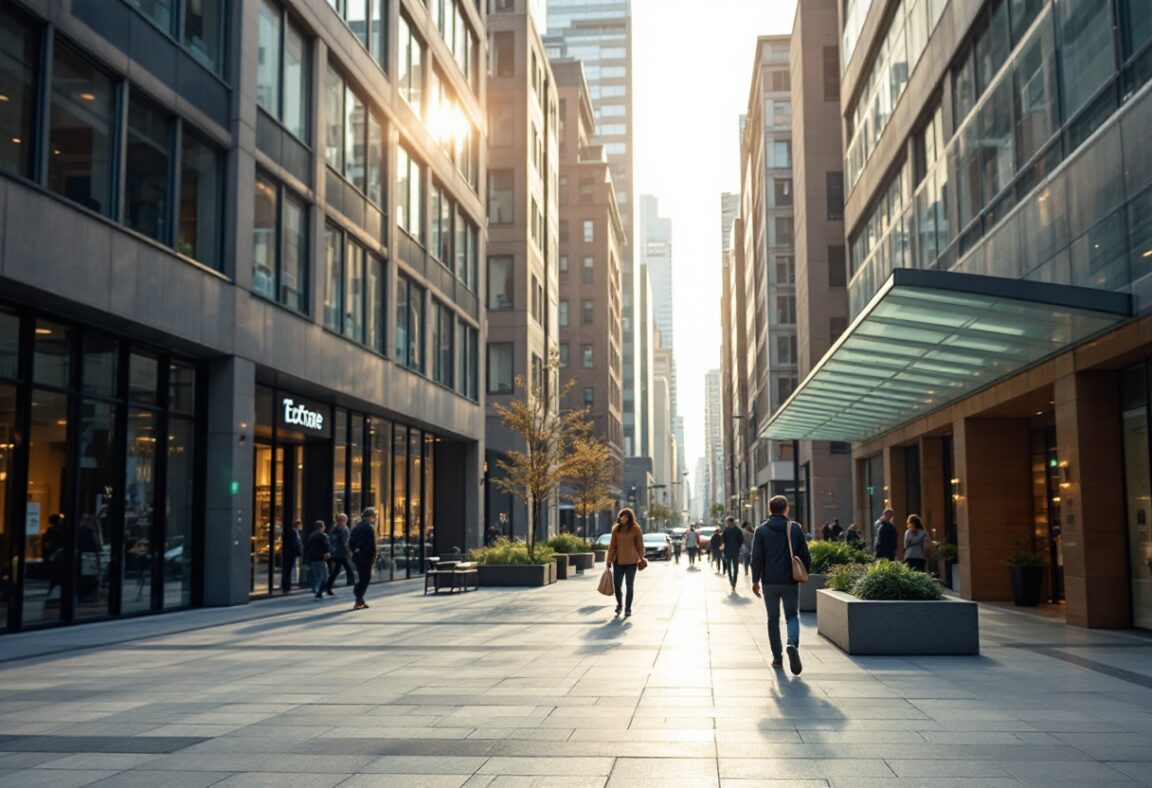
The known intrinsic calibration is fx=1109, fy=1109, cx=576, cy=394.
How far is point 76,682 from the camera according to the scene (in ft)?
37.1

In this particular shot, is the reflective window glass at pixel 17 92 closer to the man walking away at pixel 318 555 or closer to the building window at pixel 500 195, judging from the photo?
the man walking away at pixel 318 555

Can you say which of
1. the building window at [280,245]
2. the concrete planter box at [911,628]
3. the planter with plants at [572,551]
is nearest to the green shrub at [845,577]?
the concrete planter box at [911,628]

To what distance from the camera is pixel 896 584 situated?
13.5m

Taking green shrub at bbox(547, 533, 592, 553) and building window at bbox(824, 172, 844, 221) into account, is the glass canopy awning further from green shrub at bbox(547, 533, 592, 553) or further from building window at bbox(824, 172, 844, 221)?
building window at bbox(824, 172, 844, 221)

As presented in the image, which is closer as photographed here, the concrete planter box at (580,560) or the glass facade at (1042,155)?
the glass facade at (1042,155)

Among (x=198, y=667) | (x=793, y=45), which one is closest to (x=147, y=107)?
(x=198, y=667)

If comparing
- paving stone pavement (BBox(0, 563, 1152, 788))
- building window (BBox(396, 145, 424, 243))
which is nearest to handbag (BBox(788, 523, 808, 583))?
paving stone pavement (BBox(0, 563, 1152, 788))

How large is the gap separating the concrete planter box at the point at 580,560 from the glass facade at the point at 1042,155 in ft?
57.0

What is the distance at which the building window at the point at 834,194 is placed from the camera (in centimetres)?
5891

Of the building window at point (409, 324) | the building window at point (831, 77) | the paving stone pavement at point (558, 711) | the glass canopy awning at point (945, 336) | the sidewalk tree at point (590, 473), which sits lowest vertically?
the paving stone pavement at point (558, 711)

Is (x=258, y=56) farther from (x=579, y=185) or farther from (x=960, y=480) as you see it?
(x=579, y=185)

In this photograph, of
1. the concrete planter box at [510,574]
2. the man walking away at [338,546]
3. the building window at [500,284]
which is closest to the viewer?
the man walking away at [338,546]

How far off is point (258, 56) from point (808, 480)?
139 ft

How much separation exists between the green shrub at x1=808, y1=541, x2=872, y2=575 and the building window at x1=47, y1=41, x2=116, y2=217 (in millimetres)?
13087
